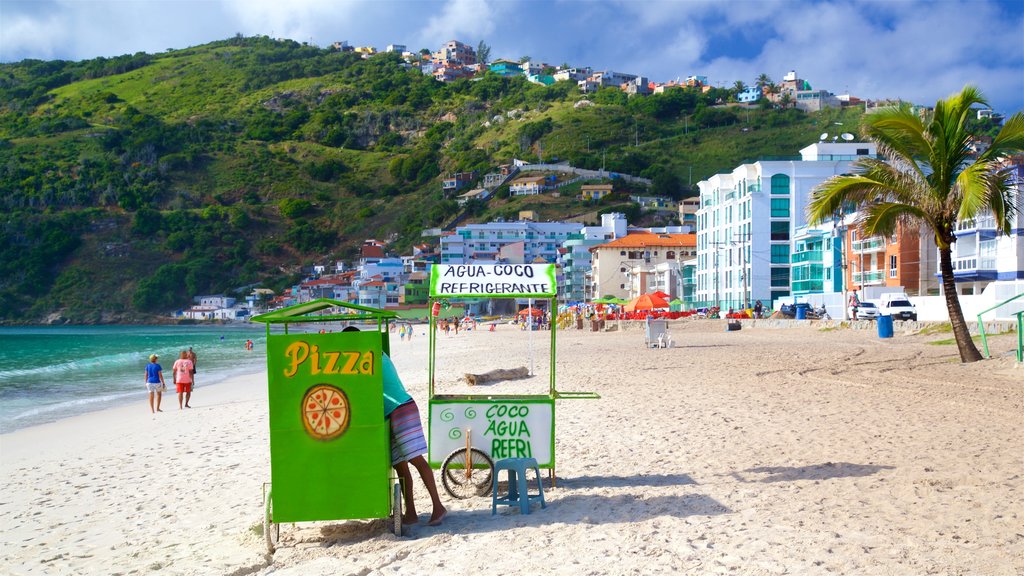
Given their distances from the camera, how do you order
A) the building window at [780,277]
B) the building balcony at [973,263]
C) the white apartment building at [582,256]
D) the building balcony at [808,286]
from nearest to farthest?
the building balcony at [973,263] < the building balcony at [808,286] < the building window at [780,277] < the white apartment building at [582,256]

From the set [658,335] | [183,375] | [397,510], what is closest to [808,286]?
[658,335]

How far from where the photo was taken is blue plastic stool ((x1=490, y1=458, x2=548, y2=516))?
6160 millimetres

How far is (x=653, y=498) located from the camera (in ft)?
21.1

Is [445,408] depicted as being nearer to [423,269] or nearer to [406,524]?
[406,524]

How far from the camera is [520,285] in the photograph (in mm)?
6707

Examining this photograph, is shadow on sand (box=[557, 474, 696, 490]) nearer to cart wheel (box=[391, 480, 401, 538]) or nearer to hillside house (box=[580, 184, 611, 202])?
cart wheel (box=[391, 480, 401, 538])

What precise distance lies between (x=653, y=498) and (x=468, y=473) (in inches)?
55.2

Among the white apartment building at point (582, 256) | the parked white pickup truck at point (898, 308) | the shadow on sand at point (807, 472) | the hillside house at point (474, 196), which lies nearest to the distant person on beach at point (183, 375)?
the shadow on sand at point (807, 472)

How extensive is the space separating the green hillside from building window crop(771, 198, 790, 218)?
51815mm

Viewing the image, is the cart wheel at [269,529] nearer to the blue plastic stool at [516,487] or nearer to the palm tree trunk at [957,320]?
the blue plastic stool at [516,487]

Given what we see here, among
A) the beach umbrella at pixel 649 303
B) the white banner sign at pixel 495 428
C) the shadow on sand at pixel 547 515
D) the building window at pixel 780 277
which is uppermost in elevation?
the building window at pixel 780 277

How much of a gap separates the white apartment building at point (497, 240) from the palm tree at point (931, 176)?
85.3 m

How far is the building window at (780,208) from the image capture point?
2312 inches

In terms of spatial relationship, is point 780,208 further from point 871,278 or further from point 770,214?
point 871,278
